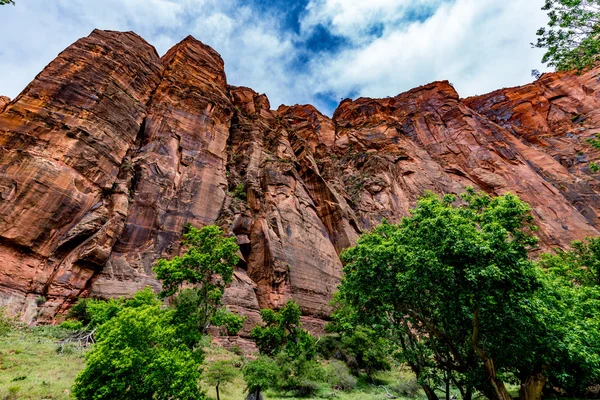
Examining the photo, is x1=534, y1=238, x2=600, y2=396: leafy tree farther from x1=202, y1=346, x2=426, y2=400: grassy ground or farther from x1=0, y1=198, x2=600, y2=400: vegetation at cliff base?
x1=202, y1=346, x2=426, y2=400: grassy ground

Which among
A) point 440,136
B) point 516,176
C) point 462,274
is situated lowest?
point 462,274

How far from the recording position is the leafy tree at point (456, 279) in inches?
388

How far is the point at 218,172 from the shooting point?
130ft

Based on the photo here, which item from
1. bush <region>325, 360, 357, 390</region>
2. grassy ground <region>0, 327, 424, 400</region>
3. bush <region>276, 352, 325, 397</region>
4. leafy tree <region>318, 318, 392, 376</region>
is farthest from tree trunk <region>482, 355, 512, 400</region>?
leafy tree <region>318, 318, 392, 376</region>

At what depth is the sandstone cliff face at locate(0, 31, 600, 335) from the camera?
2478cm

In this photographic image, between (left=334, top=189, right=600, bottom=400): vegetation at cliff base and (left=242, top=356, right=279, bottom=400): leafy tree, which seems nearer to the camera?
(left=334, top=189, right=600, bottom=400): vegetation at cliff base

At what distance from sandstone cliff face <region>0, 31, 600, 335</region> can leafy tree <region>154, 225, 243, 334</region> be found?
13.1m

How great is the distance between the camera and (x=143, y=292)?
23.7 metres

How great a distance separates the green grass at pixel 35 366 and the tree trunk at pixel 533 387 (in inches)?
759

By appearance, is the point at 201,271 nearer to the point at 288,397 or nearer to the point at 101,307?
the point at 288,397

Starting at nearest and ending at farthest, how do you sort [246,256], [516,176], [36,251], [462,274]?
[462,274] < [36,251] < [246,256] < [516,176]

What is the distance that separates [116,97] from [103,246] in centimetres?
1928

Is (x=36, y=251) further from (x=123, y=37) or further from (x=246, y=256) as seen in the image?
(x=123, y=37)

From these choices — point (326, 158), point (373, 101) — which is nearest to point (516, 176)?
point (326, 158)
